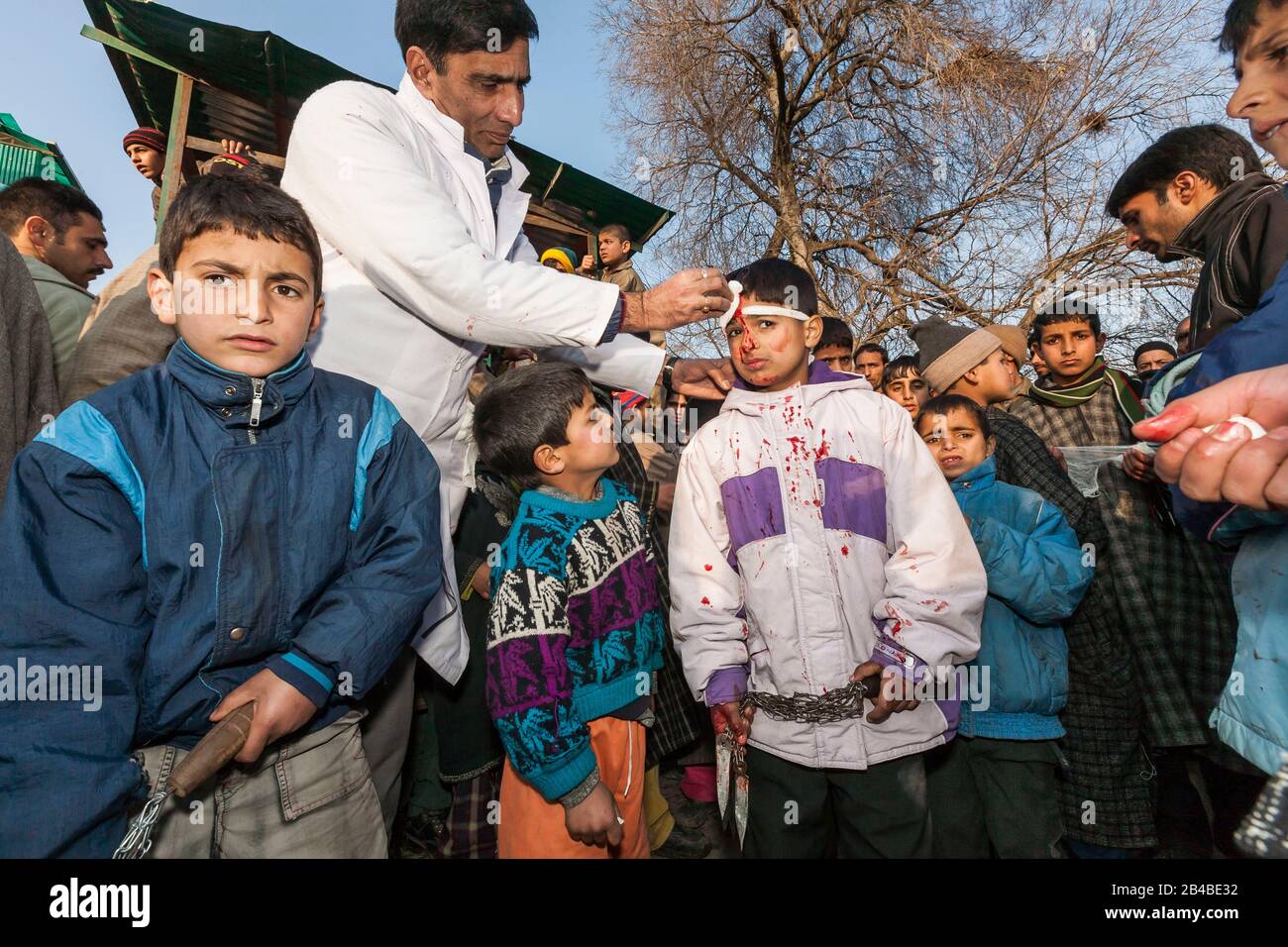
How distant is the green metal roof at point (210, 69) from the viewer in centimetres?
549

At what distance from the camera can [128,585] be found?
50.5 inches

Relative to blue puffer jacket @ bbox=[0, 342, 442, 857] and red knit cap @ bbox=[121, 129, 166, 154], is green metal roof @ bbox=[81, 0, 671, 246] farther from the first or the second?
blue puffer jacket @ bbox=[0, 342, 442, 857]

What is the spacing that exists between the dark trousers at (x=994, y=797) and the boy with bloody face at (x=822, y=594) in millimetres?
309

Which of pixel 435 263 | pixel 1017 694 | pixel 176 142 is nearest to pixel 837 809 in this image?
pixel 1017 694

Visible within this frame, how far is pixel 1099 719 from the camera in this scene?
2578 millimetres

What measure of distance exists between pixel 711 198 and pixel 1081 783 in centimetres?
1190

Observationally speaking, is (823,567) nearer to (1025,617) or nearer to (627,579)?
(627,579)

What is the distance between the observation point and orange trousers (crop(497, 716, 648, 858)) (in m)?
1.88

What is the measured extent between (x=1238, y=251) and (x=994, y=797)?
195 cm

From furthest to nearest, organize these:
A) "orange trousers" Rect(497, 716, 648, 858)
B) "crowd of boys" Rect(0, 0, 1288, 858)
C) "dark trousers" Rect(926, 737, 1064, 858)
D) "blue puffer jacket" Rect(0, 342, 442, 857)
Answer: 1. "dark trousers" Rect(926, 737, 1064, 858)
2. "orange trousers" Rect(497, 716, 648, 858)
3. "crowd of boys" Rect(0, 0, 1288, 858)
4. "blue puffer jacket" Rect(0, 342, 442, 857)

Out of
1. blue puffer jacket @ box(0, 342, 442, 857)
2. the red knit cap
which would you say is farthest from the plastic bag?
the red knit cap

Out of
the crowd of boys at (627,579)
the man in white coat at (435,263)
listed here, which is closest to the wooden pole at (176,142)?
the crowd of boys at (627,579)

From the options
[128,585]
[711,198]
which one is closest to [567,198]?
[711,198]

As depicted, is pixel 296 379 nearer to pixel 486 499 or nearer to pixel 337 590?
pixel 337 590
